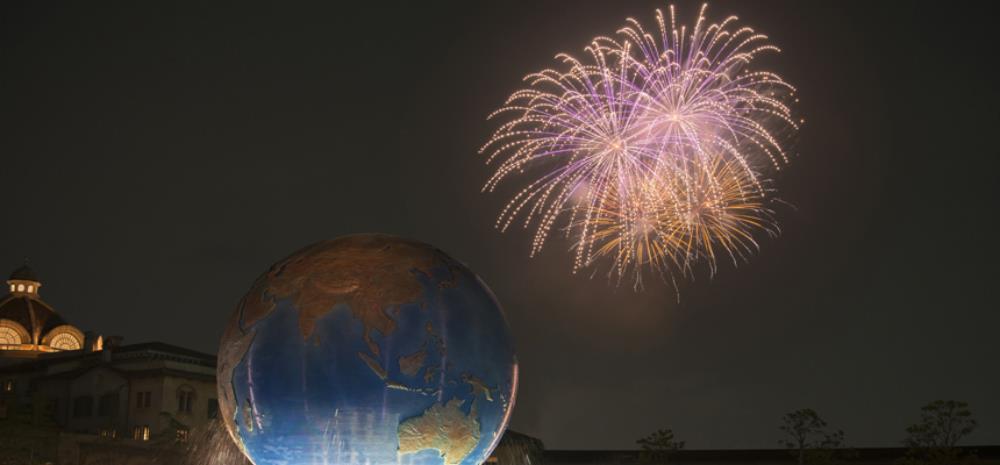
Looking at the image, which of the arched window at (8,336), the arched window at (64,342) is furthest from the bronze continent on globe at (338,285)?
the arched window at (64,342)

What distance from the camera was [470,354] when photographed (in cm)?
1572

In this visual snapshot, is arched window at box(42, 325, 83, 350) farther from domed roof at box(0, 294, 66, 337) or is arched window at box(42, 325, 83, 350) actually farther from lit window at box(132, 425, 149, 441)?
lit window at box(132, 425, 149, 441)

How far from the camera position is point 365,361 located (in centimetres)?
1491

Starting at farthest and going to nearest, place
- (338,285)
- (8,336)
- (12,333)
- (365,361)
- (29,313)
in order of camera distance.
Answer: (29,313) < (12,333) < (8,336) < (338,285) < (365,361)

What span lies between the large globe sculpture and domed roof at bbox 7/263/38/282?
80877 mm

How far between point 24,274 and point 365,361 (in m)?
83.8

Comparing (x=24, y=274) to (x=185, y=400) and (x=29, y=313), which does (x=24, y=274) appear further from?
(x=185, y=400)

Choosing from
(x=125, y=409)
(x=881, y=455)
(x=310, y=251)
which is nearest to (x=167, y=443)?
(x=125, y=409)

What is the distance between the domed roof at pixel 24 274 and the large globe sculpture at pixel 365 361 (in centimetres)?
8088

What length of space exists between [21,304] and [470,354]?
265ft

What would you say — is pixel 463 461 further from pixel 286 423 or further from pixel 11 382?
pixel 11 382

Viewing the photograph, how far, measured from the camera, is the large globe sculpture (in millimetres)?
14867

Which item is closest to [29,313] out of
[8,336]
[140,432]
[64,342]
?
[8,336]

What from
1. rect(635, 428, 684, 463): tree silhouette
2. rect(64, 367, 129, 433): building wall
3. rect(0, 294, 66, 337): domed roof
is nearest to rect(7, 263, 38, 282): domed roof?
rect(0, 294, 66, 337): domed roof
